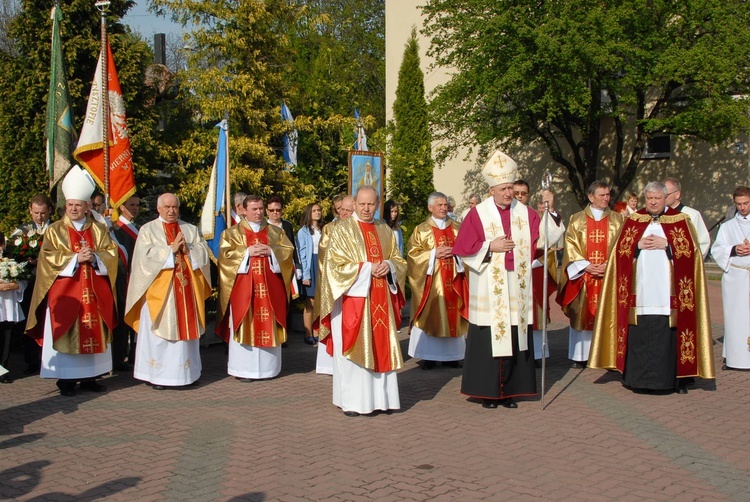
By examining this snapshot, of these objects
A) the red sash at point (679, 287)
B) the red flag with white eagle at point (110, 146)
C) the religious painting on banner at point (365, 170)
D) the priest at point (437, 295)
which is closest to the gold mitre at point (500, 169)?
the red sash at point (679, 287)

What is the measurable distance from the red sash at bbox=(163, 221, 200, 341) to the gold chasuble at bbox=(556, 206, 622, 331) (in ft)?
14.3

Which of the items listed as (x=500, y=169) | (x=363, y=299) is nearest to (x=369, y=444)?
(x=363, y=299)

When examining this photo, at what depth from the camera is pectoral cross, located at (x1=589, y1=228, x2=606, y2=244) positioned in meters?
9.45

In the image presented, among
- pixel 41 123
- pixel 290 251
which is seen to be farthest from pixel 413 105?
pixel 290 251

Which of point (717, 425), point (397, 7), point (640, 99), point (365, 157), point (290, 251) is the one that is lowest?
point (717, 425)

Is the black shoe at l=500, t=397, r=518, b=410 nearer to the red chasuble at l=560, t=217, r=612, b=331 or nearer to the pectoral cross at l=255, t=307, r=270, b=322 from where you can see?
the red chasuble at l=560, t=217, r=612, b=331

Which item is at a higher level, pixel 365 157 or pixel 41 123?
pixel 41 123

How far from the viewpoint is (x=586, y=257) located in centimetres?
945

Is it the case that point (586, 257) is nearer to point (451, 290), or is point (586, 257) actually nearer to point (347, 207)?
point (451, 290)

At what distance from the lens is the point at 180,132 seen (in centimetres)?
1652

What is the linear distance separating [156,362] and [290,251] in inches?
78.7

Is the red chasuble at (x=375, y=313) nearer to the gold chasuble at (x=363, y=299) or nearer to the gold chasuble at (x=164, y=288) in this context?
the gold chasuble at (x=363, y=299)

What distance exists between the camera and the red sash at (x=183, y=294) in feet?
28.4

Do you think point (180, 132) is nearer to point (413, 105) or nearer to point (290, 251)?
point (290, 251)
